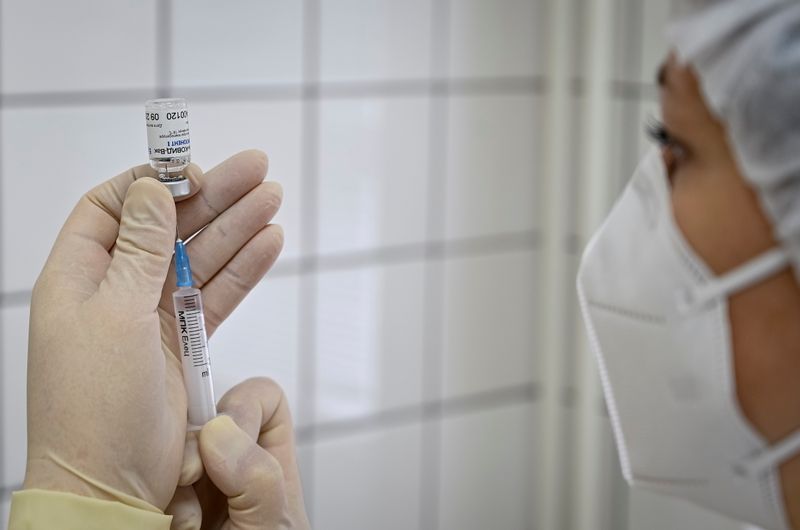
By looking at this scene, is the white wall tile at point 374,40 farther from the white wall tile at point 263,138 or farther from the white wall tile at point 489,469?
the white wall tile at point 489,469

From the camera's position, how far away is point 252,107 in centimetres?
163

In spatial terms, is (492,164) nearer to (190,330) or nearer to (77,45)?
(77,45)

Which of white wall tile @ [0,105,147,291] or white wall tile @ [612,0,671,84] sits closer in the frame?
white wall tile @ [0,105,147,291]

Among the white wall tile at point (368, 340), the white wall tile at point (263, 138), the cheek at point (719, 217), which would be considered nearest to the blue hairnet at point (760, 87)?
the cheek at point (719, 217)

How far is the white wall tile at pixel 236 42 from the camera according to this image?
1549 millimetres

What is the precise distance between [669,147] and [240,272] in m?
0.50

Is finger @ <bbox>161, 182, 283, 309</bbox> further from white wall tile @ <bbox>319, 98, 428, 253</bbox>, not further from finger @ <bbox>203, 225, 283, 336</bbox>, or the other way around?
white wall tile @ <bbox>319, 98, 428, 253</bbox>

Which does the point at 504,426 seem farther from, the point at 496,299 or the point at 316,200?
the point at 316,200

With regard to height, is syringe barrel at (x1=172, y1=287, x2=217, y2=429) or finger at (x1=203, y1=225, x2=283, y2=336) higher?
finger at (x1=203, y1=225, x2=283, y2=336)

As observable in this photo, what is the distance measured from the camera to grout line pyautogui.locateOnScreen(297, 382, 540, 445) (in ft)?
5.87

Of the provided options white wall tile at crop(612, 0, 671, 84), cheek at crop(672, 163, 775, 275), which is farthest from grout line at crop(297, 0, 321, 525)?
cheek at crop(672, 163, 775, 275)

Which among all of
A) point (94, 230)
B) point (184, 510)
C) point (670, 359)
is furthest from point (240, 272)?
point (670, 359)

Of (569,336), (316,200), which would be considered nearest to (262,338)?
(316,200)

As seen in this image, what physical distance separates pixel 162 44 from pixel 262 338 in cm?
53
